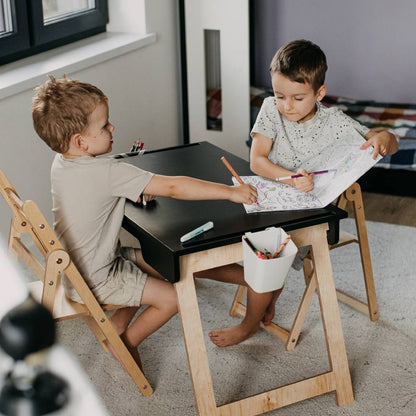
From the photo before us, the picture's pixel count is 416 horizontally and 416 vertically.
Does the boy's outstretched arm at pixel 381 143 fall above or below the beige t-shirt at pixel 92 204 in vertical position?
above

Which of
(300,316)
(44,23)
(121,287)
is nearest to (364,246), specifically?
(300,316)

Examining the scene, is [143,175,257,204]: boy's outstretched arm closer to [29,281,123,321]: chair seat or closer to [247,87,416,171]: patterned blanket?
[29,281,123,321]: chair seat

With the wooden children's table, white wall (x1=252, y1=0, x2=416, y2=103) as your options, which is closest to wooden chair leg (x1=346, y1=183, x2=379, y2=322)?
the wooden children's table

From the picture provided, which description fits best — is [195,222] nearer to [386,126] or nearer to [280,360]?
[280,360]

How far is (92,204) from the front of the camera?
1.54 meters

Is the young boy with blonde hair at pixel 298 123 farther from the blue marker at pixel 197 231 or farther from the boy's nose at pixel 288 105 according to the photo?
the blue marker at pixel 197 231

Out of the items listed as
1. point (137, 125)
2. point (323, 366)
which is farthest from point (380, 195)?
point (323, 366)

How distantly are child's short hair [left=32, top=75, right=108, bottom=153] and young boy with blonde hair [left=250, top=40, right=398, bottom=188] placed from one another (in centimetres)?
55

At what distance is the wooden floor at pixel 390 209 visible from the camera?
118 inches

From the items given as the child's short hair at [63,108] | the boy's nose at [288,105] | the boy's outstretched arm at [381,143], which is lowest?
the boy's outstretched arm at [381,143]

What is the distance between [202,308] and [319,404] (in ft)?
2.07

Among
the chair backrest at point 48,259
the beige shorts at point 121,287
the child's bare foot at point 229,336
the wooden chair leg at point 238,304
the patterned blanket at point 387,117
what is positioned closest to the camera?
the chair backrest at point 48,259

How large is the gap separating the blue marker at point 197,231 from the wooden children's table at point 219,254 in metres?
0.01

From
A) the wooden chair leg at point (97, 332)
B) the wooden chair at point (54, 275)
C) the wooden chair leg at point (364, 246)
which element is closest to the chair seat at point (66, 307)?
the wooden chair at point (54, 275)
